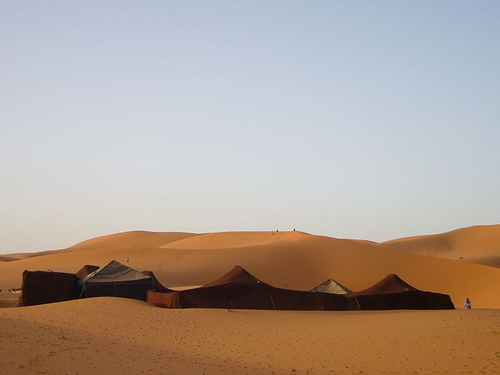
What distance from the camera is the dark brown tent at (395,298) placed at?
84.1ft

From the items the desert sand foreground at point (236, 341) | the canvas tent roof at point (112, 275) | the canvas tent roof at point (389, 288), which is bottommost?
the desert sand foreground at point (236, 341)

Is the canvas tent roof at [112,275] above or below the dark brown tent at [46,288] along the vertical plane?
above

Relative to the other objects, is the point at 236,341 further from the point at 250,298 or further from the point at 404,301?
the point at 404,301

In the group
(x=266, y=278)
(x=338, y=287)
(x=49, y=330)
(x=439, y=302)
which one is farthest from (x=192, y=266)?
(x=49, y=330)

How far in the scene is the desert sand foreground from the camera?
43.5 ft

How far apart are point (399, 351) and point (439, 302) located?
40.2 feet

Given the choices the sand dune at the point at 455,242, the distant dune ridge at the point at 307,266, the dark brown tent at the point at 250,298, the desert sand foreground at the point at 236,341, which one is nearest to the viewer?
the desert sand foreground at the point at 236,341

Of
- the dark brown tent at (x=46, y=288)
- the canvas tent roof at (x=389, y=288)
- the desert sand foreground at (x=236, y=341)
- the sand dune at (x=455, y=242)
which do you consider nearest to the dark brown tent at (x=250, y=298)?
the desert sand foreground at (x=236, y=341)

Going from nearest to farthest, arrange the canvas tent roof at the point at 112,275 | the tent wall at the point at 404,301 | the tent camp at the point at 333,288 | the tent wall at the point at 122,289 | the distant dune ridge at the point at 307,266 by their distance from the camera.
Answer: the tent wall at the point at 404,301 → the tent wall at the point at 122,289 → the canvas tent roof at the point at 112,275 → the tent camp at the point at 333,288 → the distant dune ridge at the point at 307,266

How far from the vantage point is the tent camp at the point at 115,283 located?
26.1 meters

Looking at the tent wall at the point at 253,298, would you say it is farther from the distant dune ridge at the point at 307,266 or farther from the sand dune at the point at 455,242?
the sand dune at the point at 455,242

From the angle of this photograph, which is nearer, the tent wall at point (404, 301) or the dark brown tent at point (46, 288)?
the dark brown tent at point (46, 288)

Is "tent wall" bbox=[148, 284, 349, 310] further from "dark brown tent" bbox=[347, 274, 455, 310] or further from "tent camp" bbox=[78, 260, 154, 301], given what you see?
"tent camp" bbox=[78, 260, 154, 301]

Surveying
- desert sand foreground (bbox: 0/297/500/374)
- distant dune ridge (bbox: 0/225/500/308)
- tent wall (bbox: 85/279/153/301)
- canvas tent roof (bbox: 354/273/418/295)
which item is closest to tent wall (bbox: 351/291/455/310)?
canvas tent roof (bbox: 354/273/418/295)
